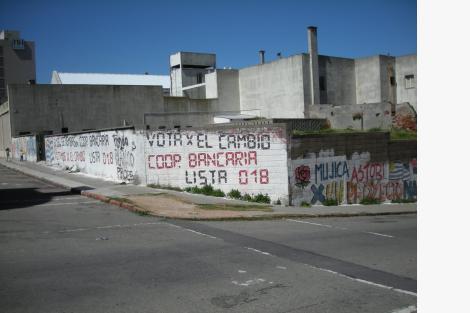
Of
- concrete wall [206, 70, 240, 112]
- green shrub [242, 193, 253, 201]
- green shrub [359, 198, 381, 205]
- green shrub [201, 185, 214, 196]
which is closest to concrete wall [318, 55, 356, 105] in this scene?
concrete wall [206, 70, 240, 112]

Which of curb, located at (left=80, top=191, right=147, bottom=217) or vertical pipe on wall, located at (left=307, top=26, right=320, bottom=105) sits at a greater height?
vertical pipe on wall, located at (left=307, top=26, right=320, bottom=105)

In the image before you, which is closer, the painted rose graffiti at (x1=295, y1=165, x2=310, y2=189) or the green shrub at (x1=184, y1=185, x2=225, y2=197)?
the painted rose graffiti at (x1=295, y1=165, x2=310, y2=189)

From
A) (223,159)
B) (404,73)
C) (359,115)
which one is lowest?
(223,159)

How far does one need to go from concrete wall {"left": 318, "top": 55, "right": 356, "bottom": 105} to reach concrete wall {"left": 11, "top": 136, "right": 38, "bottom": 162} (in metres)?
28.7

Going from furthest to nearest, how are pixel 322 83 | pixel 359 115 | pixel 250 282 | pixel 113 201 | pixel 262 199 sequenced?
1. pixel 322 83
2. pixel 359 115
3. pixel 262 199
4. pixel 113 201
5. pixel 250 282

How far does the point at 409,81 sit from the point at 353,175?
34711 mm

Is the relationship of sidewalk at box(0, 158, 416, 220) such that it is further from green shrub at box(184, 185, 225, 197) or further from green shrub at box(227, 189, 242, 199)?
green shrub at box(227, 189, 242, 199)

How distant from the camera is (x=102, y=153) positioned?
22875mm

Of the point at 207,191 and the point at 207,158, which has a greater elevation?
the point at 207,158

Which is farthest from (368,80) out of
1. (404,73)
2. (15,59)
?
(15,59)

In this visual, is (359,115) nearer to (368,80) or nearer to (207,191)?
(368,80)

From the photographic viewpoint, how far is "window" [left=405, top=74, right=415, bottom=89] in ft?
159
